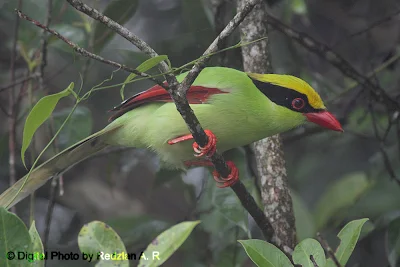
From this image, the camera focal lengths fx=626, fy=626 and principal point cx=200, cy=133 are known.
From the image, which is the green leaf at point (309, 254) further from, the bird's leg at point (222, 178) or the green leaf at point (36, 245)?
the green leaf at point (36, 245)

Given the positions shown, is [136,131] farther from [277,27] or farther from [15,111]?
[277,27]

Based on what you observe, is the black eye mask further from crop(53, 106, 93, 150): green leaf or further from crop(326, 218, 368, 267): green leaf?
crop(53, 106, 93, 150): green leaf

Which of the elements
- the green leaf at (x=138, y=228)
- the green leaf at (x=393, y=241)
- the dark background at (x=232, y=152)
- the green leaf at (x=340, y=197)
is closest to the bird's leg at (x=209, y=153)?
the dark background at (x=232, y=152)

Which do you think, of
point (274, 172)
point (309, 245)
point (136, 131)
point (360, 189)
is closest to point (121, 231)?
point (136, 131)

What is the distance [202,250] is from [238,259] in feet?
1.11

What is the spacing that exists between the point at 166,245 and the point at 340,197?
218 cm

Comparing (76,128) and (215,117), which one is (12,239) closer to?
(215,117)

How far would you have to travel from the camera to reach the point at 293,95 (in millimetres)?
2611

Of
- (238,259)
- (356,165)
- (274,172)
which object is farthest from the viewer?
(356,165)

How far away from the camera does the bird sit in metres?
2.51

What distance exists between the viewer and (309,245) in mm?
1867

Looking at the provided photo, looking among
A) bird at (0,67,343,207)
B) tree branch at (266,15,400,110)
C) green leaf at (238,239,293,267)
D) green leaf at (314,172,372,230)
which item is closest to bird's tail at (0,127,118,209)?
bird at (0,67,343,207)

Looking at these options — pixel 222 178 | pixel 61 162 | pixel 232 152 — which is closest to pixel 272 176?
pixel 222 178

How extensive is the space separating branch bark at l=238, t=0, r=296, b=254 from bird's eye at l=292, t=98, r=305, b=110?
0.20m
